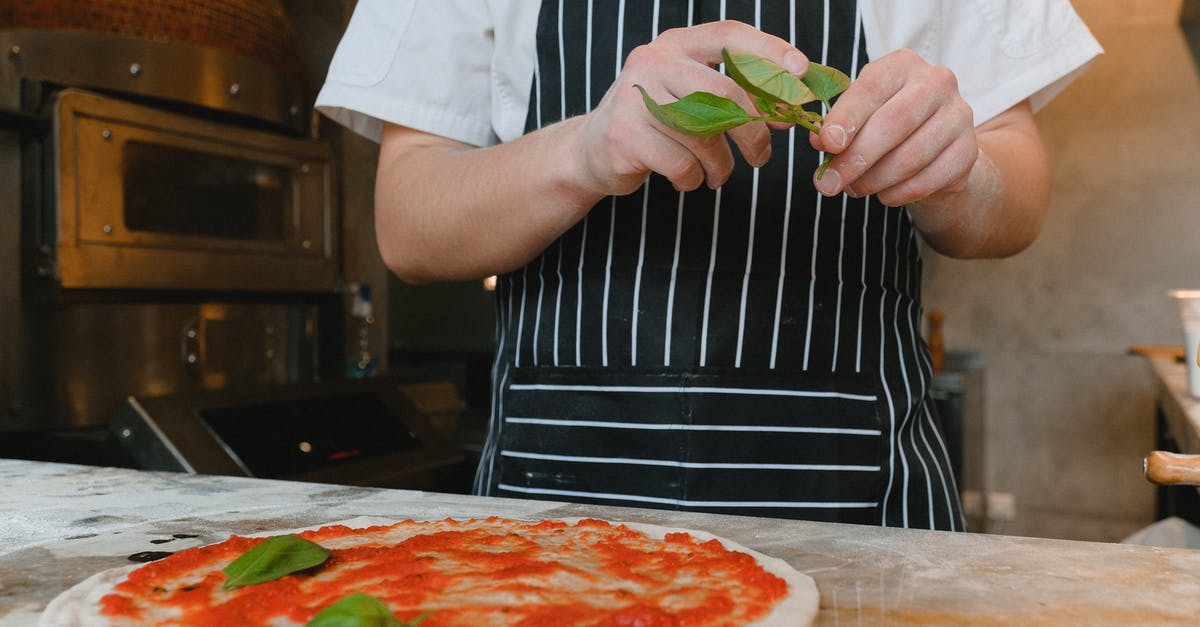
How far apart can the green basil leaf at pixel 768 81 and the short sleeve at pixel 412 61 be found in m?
0.61

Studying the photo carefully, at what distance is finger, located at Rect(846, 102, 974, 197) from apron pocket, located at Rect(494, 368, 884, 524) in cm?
30

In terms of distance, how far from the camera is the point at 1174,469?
764 millimetres

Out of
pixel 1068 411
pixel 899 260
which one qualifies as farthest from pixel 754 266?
pixel 1068 411

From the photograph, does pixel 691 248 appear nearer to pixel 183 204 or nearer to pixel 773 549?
pixel 773 549

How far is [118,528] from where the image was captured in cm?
92

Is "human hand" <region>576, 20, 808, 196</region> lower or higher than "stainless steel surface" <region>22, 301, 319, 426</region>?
higher

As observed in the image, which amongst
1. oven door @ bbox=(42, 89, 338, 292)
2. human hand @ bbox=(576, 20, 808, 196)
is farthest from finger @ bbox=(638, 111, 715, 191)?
oven door @ bbox=(42, 89, 338, 292)

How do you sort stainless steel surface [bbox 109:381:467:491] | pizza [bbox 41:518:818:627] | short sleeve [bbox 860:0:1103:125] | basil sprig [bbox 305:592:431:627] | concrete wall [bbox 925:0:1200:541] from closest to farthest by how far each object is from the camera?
1. basil sprig [bbox 305:592:431:627]
2. pizza [bbox 41:518:818:627]
3. short sleeve [bbox 860:0:1103:125]
4. stainless steel surface [bbox 109:381:467:491]
5. concrete wall [bbox 925:0:1200:541]

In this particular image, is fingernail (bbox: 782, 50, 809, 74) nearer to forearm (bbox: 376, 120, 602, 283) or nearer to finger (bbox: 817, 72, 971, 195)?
finger (bbox: 817, 72, 971, 195)

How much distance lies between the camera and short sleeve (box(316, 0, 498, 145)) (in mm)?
1187

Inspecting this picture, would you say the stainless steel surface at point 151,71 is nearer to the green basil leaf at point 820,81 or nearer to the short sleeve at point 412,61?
the short sleeve at point 412,61

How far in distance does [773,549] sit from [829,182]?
0.31 meters

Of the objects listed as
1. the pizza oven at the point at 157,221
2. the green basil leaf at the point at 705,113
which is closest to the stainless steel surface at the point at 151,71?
the pizza oven at the point at 157,221

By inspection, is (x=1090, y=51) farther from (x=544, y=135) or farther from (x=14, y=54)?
(x=14, y=54)
